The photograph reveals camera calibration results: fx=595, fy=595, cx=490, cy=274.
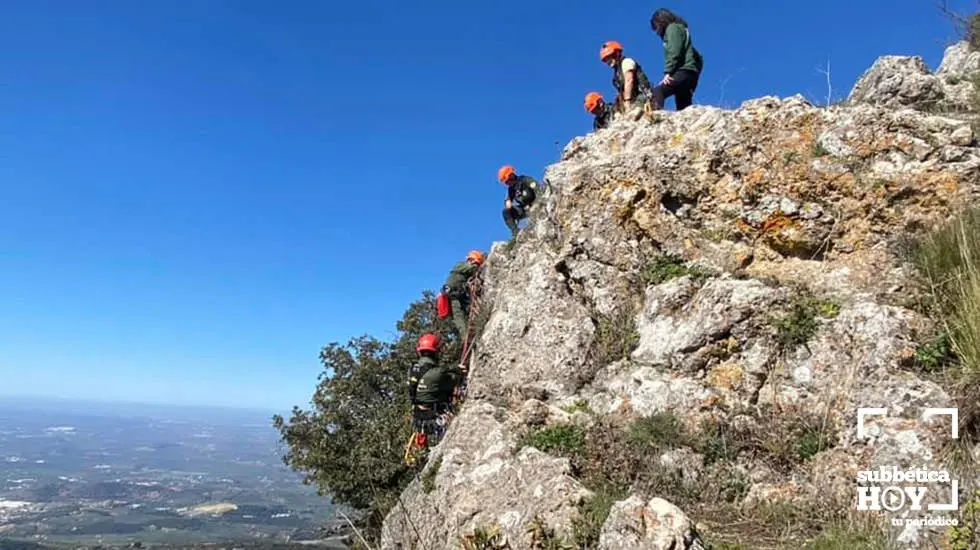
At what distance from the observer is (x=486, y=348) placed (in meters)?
10.1

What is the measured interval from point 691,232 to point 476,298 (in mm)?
7323

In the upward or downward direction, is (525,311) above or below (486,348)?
above

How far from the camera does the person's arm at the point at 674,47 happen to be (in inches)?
450

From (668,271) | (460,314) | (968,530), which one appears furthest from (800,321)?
(460,314)

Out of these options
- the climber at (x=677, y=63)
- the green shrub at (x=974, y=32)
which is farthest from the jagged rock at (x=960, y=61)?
the climber at (x=677, y=63)

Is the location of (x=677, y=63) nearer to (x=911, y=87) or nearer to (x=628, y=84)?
(x=628, y=84)

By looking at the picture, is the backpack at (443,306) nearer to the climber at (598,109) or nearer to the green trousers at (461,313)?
the green trousers at (461,313)

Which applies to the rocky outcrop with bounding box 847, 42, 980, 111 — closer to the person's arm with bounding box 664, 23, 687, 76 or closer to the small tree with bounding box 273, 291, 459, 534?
the person's arm with bounding box 664, 23, 687, 76

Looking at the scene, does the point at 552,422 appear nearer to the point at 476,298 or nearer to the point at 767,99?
the point at 767,99

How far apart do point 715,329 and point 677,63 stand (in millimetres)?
6252

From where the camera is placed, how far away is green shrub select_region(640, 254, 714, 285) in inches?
336

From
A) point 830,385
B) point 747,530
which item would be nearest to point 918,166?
point 830,385

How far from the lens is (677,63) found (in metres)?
11.5

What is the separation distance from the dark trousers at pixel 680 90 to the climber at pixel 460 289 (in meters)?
6.50
